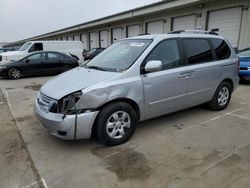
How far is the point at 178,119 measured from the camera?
4.86 metres

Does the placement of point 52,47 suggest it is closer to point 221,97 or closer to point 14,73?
point 14,73

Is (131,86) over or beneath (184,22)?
beneath

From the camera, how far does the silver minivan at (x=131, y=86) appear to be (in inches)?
131

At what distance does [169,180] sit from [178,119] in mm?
2208

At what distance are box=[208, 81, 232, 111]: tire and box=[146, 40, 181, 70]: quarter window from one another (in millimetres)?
1493

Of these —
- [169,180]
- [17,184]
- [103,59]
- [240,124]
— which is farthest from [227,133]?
[17,184]

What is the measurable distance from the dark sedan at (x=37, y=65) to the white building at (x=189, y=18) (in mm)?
7182

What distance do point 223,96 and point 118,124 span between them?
299 centimetres

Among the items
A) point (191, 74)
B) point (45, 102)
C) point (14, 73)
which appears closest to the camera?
point (45, 102)

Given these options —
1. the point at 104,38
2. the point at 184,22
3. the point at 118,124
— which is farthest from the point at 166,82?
the point at 104,38

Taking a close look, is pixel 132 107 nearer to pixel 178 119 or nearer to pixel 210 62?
pixel 178 119

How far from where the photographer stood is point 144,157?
11.0 feet

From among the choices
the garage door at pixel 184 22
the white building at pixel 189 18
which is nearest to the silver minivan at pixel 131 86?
the white building at pixel 189 18

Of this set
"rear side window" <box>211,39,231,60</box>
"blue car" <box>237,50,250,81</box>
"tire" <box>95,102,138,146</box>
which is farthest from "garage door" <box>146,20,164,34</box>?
"tire" <box>95,102,138,146</box>
